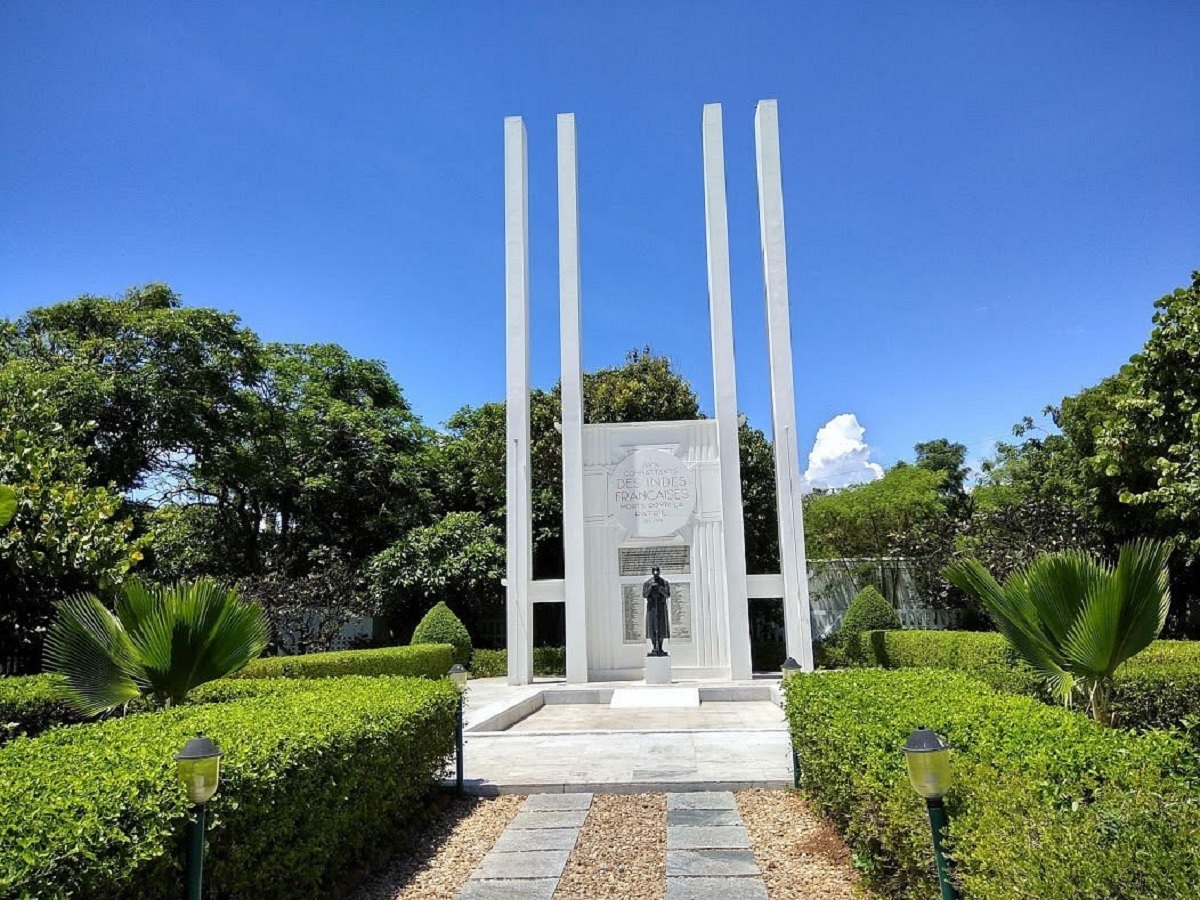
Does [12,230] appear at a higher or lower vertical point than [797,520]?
higher

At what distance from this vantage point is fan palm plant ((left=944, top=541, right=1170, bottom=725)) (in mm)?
4688

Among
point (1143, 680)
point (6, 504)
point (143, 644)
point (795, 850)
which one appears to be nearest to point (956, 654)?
point (1143, 680)

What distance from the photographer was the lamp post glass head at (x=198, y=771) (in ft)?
8.96

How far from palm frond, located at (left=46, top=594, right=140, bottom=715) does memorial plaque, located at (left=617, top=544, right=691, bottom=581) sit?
1106 centimetres

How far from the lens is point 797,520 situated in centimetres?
1477

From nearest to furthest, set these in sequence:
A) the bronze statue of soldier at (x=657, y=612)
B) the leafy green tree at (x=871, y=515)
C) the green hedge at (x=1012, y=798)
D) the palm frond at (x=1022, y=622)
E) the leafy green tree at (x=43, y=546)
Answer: the green hedge at (x=1012, y=798), the palm frond at (x=1022, y=622), the leafy green tree at (x=43, y=546), the bronze statue of soldier at (x=657, y=612), the leafy green tree at (x=871, y=515)

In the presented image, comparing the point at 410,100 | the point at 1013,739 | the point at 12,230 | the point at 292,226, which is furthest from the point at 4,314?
the point at 1013,739

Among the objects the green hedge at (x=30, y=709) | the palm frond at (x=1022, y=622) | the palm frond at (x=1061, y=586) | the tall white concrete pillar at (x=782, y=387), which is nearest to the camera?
the palm frond at (x=1061, y=586)

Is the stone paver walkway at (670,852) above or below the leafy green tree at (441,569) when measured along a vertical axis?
below

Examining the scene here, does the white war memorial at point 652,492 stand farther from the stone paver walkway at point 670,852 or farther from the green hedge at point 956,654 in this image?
the stone paver walkway at point 670,852

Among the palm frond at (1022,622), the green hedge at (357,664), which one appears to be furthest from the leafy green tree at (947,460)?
the palm frond at (1022,622)

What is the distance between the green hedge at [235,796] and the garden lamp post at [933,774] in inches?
103

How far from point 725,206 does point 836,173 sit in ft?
15.1

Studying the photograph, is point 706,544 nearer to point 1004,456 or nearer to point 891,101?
point 891,101
